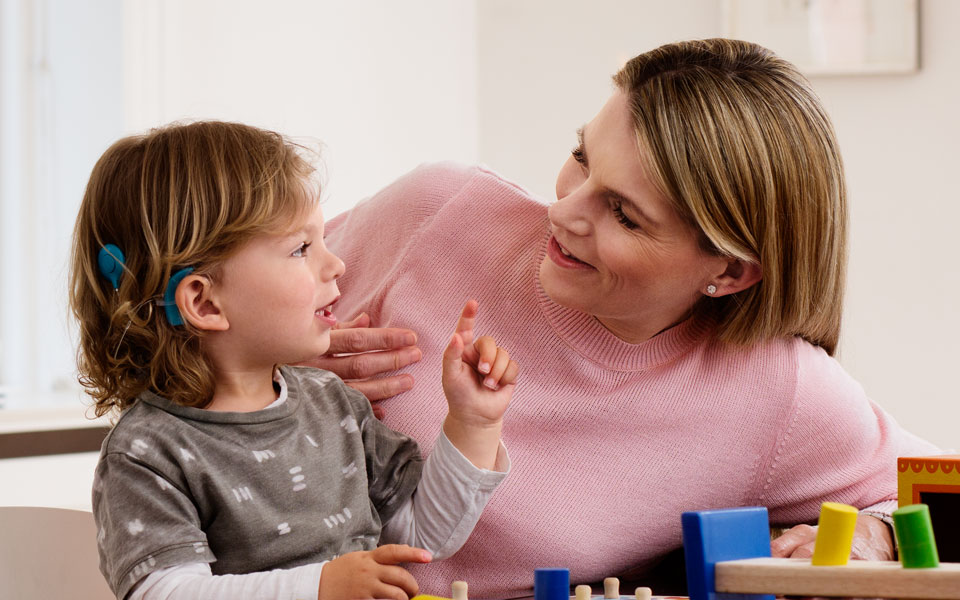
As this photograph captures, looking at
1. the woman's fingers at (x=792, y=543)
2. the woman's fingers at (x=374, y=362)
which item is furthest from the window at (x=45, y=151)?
the woman's fingers at (x=792, y=543)

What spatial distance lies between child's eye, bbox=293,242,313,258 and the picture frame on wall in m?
2.21

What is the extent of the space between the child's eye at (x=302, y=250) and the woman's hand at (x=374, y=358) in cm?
20

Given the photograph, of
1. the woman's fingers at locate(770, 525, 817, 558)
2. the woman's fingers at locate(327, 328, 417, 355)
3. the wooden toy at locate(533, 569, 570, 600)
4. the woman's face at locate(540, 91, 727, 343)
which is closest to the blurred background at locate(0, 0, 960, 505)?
the woman's fingers at locate(327, 328, 417, 355)

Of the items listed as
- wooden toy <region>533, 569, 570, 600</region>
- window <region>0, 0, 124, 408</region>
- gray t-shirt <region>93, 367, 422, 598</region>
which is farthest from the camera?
window <region>0, 0, 124, 408</region>

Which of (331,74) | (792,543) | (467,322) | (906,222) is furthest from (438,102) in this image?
(792,543)

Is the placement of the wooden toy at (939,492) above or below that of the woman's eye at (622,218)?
below

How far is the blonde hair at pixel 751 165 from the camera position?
3.88ft

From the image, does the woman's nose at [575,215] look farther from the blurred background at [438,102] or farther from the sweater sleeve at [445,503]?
the blurred background at [438,102]

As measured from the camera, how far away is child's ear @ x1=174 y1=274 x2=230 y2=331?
41.7 inches

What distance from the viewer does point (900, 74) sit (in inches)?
115

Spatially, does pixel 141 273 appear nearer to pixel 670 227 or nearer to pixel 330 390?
pixel 330 390

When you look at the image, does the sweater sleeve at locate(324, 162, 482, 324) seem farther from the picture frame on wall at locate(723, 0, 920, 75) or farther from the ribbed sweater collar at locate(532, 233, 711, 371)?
the picture frame on wall at locate(723, 0, 920, 75)

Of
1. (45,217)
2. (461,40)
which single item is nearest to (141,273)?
(45,217)

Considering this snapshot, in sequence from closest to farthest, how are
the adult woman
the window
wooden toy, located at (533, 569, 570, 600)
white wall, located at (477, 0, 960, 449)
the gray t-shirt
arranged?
1. wooden toy, located at (533, 569, 570, 600)
2. the gray t-shirt
3. the adult woman
4. the window
5. white wall, located at (477, 0, 960, 449)
